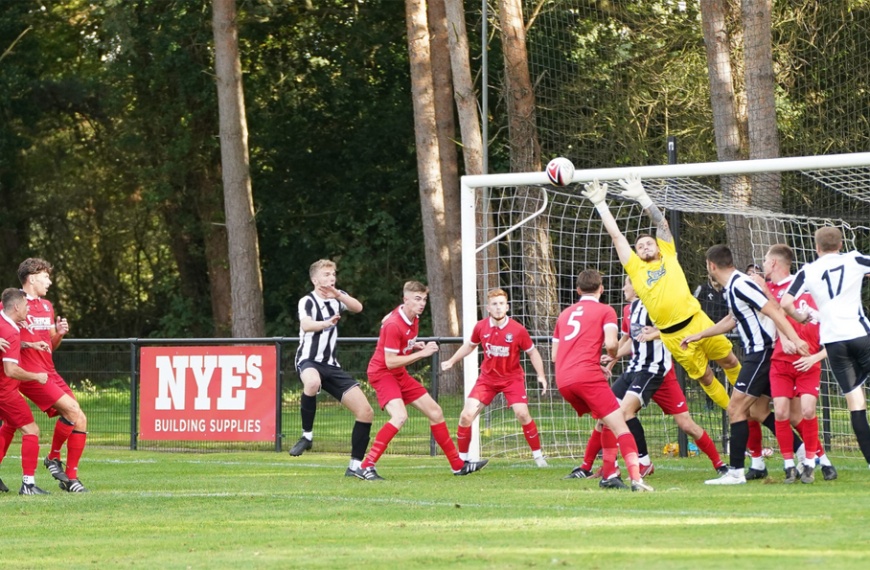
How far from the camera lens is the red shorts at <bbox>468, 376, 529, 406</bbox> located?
12.4m

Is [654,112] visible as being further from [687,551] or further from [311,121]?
[687,551]

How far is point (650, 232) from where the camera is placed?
17516mm

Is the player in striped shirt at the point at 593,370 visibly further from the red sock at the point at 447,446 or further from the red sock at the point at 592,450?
the red sock at the point at 447,446

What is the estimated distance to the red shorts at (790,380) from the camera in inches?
408

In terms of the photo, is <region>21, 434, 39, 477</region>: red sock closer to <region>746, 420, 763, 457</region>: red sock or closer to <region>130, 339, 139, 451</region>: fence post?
<region>130, 339, 139, 451</region>: fence post

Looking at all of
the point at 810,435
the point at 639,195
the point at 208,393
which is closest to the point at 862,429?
the point at 810,435

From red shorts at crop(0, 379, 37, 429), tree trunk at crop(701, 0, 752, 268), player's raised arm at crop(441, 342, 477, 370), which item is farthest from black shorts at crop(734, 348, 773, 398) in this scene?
tree trunk at crop(701, 0, 752, 268)

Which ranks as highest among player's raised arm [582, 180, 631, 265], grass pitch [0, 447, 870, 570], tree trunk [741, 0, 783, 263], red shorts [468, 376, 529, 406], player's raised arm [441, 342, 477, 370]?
tree trunk [741, 0, 783, 263]

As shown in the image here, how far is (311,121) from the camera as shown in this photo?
34.2m

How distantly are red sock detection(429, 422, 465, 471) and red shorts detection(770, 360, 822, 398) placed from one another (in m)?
3.11

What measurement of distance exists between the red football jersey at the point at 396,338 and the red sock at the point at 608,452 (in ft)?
7.15

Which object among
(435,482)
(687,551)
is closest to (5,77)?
(435,482)

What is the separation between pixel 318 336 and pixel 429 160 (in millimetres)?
12674

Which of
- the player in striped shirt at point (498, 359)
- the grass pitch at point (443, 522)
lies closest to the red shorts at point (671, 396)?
the grass pitch at point (443, 522)
